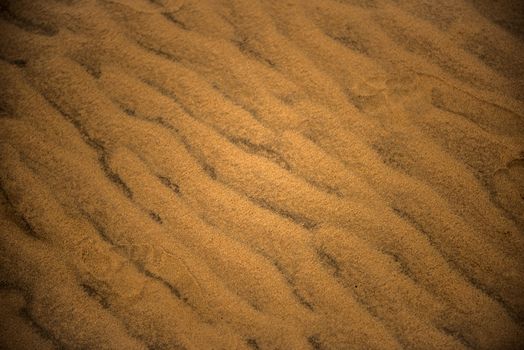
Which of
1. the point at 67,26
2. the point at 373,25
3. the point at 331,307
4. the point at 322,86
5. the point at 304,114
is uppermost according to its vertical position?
the point at 373,25

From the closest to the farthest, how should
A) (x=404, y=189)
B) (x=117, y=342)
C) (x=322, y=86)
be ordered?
(x=117, y=342) < (x=404, y=189) < (x=322, y=86)

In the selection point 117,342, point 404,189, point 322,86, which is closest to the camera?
point 117,342

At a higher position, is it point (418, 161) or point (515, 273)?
point (418, 161)

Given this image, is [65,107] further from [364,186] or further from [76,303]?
[364,186]

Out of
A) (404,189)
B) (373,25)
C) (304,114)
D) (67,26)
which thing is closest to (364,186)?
(404,189)

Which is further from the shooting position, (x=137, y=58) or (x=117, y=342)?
(x=137, y=58)

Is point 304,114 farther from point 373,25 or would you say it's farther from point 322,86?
point 373,25
